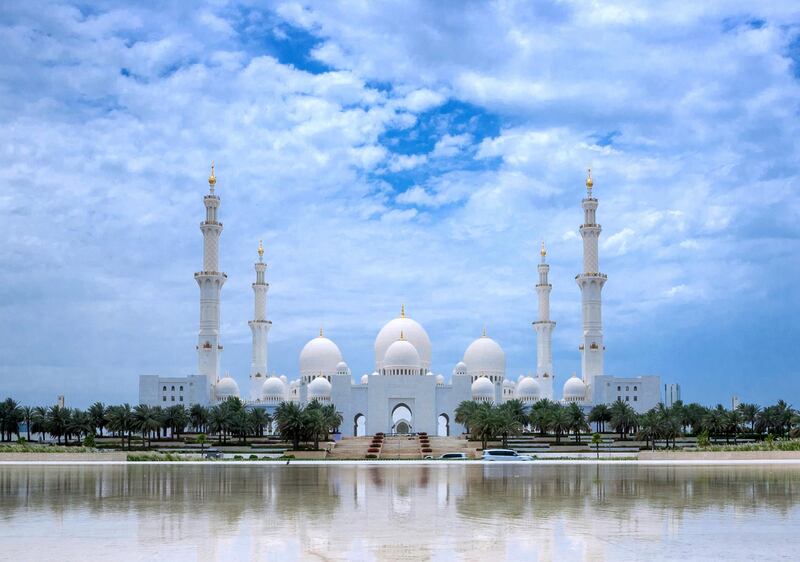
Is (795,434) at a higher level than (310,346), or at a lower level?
lower

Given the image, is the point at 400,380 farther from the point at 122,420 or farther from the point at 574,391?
the point at 122,420

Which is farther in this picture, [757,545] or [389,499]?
[389,499]

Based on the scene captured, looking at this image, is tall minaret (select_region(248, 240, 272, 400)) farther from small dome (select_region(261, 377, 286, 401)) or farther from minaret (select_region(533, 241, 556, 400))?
minaret (select_region(533, 241, 556, 400))

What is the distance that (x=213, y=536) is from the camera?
13508 millimetres

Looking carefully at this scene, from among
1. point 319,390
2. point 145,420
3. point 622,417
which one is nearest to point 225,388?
point 319,390

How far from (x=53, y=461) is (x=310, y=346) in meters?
40.8

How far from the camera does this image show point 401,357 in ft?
236

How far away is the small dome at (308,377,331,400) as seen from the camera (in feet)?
245

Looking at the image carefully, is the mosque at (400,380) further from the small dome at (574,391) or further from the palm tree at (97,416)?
the palm tree at (97,416)

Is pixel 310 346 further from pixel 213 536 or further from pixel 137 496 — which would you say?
pixel 213 536

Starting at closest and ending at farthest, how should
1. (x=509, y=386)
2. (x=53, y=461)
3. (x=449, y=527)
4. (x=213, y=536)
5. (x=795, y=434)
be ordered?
(x=213, y=536), (x=449, y=527), (x=53, y=461), (x=795, y=434), (x=509, y=386)

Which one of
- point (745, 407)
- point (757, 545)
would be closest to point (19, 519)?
point (757, 545)

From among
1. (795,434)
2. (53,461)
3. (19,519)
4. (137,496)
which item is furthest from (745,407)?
(19,519)

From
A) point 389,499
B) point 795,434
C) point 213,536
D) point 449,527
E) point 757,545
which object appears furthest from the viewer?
point 795,434
